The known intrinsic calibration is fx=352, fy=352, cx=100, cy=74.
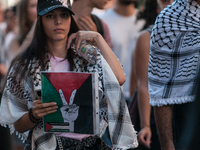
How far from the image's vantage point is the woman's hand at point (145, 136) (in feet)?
9.88

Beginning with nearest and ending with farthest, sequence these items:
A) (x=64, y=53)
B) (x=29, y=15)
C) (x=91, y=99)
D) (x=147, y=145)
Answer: (x=91, y=99) → (x=64, y=53) → (x=147, y=145) → (x=29, y=15)

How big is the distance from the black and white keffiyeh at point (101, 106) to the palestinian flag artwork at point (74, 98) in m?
0.19

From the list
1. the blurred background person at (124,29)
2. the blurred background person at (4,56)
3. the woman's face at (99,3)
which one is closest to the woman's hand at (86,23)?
the woman's face at (99,3)

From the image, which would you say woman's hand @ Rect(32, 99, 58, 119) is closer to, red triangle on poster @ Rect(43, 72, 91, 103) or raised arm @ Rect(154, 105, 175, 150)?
red triangle on poster @ Rect(43, 72, 91, 103)

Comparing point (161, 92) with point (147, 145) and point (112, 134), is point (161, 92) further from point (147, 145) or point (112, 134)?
Result: point (147, 145)

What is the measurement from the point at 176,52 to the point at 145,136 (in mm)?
970

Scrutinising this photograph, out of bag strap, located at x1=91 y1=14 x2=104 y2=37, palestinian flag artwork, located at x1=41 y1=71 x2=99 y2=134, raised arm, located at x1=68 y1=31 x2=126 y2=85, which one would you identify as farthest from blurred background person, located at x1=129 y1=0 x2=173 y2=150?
palestinian flag artwork, located at x1=41 y1=71 x2=99 y2=134

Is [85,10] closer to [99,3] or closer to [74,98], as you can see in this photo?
[99,3]

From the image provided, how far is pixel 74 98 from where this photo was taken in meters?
1.96

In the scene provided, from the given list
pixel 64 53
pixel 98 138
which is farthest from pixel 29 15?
pixel 98 138

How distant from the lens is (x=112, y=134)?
7.12ft

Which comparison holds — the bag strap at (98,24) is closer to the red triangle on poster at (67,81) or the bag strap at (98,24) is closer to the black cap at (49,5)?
the black cap at (49,5)

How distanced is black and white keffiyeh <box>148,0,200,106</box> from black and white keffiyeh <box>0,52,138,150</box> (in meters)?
0.40

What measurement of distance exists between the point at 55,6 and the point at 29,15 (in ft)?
7.11
